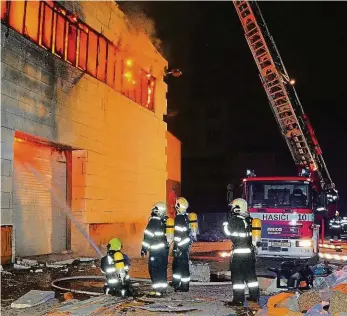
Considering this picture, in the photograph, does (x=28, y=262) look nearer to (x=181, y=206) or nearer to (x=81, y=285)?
(x=81, y=285)

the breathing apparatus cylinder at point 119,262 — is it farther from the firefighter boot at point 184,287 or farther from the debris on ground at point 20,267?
the debris on ground at point 20,267

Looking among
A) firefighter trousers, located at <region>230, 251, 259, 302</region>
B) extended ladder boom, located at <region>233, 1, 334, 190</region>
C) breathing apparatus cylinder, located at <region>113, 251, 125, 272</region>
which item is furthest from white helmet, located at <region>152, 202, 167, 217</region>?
extended ladder boom, located at <region>233, 1, 334, 190</region>

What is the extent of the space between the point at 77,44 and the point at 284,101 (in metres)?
8.02

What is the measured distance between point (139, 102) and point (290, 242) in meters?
8.77

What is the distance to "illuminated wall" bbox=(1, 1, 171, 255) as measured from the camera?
11.1 meters

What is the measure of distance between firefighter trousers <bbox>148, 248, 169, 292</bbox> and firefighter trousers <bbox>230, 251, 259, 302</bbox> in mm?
1224

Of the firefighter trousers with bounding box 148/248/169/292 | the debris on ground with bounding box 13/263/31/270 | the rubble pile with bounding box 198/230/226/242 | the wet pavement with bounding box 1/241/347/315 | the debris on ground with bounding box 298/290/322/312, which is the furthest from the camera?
the rubble pile with bounding box 198/230/226/242

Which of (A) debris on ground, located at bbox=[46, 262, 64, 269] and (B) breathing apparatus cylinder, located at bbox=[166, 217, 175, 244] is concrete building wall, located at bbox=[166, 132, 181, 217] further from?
(B) breathing apparatus cylinder, located at bbox=[166, 217, 175, 244]

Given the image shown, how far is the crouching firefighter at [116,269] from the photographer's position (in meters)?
7.12

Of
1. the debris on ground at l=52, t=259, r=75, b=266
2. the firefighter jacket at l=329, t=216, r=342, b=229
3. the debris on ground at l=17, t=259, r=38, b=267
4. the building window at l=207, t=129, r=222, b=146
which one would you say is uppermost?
the building window at l=207, t=129, r=222, b=146

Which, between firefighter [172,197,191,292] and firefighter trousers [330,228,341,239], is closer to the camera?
firefighter [172,197,191,292]

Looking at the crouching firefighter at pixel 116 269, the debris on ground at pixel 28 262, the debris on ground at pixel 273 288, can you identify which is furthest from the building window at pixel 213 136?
the crouching firefighter at pixel 116 269

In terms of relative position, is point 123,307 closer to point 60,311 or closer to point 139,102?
point 60,311

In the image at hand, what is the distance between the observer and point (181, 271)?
26.7ft
